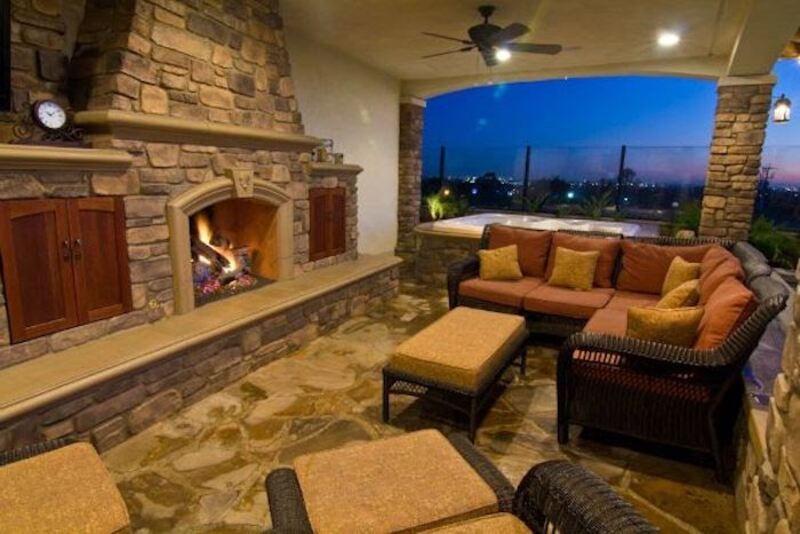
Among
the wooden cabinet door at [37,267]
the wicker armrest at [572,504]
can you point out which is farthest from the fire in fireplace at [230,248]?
the wicker armrest at [572,504]

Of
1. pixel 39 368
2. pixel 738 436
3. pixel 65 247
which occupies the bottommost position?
pixel 738 436

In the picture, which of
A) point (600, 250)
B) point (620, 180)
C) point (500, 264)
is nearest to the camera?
point (600, 250)

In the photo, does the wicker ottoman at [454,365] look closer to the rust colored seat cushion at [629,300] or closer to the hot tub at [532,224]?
the rust colored seat cushion at [629,300]

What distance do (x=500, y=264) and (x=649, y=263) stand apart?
3.92ft

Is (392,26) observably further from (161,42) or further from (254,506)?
(254,506)

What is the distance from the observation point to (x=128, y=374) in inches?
104

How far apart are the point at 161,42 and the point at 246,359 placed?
2136mm

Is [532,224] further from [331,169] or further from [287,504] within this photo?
[287,504]

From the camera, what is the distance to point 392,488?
58.1 inches

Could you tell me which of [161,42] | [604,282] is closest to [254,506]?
[161,42]

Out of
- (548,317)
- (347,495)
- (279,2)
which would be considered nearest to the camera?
(347,495)

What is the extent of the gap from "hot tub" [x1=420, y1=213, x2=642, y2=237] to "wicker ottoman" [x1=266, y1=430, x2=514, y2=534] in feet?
14.8

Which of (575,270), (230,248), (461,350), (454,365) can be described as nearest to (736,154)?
(575,270)

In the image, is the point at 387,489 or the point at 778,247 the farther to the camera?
the point at 778,247
